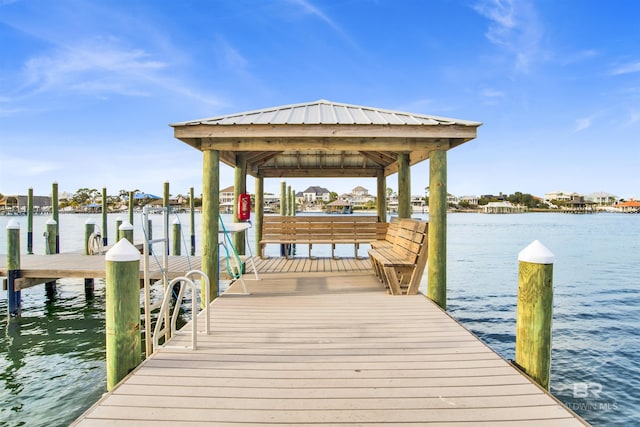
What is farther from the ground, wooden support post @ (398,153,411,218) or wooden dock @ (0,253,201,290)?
wooden support post @ (398,153,411,218)

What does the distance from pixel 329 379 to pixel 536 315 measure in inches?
73.3

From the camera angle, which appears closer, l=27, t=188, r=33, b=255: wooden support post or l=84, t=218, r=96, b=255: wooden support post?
l=84, t=218, r=96, b=255: wooden support post

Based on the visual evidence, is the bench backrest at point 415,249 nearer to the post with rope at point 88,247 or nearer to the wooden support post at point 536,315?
the wooden support post at point 536,315

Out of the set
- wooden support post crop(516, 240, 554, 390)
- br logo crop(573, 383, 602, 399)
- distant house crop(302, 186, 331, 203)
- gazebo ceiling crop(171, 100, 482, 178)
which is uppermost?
distant house crop(302, 186, 331, 203)

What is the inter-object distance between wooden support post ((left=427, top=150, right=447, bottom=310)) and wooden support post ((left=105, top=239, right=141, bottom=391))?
4102mm

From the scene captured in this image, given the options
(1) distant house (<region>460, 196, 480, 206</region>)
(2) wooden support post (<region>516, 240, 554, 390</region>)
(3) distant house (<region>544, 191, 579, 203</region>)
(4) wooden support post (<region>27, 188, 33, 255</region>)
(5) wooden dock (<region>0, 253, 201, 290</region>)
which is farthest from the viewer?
(3) distant house (<region>544, 191, 579, 203</region>)

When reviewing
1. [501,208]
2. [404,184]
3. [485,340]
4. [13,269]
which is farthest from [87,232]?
[501,208]

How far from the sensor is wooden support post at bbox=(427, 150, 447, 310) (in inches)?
233

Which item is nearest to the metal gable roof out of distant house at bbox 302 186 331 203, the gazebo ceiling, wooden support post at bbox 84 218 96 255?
the gazebo ceiling

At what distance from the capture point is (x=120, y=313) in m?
3.37

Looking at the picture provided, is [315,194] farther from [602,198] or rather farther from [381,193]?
[381,193]

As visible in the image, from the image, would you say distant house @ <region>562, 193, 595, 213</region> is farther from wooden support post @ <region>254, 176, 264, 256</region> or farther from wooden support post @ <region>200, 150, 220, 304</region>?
wooden support post @ <region>200, 150, 220, 304</region>

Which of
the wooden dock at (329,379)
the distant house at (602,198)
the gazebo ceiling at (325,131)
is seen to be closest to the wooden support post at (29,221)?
the gazebo ceiling at (325,131)

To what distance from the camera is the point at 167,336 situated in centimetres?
431
